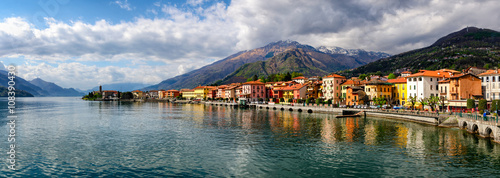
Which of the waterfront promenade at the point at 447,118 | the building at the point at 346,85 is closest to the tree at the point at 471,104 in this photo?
the waterfront promenade at the point at 447,118

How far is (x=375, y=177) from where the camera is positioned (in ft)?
81.7

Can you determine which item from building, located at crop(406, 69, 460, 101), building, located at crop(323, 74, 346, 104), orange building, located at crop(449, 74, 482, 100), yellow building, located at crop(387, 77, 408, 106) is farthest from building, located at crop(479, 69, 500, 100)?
building, located at crop(323, 74, 346, 104)

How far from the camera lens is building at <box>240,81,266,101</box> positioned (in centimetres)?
17288

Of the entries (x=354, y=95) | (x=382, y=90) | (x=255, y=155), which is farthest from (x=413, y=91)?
(x=255, y=155)

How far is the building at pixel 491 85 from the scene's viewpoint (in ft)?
242

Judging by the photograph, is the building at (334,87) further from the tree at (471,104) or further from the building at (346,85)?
the tree at (471,104)

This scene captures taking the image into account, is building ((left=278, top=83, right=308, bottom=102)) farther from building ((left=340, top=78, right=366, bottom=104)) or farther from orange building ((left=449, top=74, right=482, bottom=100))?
orange building ((left=449, top=74, right=482, bottom=100))

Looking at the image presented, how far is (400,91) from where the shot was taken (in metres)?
99.8

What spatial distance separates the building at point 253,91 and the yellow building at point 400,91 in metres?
85.1

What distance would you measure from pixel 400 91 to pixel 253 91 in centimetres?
8886

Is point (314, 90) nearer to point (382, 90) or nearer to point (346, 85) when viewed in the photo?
point (346, 85)

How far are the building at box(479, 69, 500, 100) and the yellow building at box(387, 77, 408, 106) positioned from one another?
21910 mm

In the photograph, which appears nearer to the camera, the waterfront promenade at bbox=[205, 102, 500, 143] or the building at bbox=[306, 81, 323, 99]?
the waterfront promenade at bbox=[205, 102, 500, 143]

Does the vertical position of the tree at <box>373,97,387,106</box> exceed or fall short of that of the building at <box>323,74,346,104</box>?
it falls short
